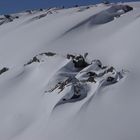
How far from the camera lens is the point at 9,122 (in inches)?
270

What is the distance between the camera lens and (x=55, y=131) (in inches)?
240

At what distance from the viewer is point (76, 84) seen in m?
6.91

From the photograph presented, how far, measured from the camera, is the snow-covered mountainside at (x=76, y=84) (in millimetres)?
6023

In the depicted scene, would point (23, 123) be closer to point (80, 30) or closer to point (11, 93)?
point (11, 93)

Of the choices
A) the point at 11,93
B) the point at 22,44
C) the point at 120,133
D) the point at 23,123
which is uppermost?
the point at 22,44

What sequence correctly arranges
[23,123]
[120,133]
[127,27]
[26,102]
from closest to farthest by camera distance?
[120,133]
[23,123]
[26,102]
[127,27]

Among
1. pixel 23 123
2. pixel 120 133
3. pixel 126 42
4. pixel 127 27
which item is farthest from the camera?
pixel 127 27

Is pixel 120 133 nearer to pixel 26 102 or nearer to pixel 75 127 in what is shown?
pixel 75 127

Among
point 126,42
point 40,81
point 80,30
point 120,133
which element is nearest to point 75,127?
point 120,133

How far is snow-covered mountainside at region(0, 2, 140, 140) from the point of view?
6023 mm

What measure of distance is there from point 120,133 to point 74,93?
131 centimetres

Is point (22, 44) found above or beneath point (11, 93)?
above

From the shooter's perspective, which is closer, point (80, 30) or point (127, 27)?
point (127, 27)

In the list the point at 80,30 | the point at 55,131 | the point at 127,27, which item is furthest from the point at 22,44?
the point at 55,131
